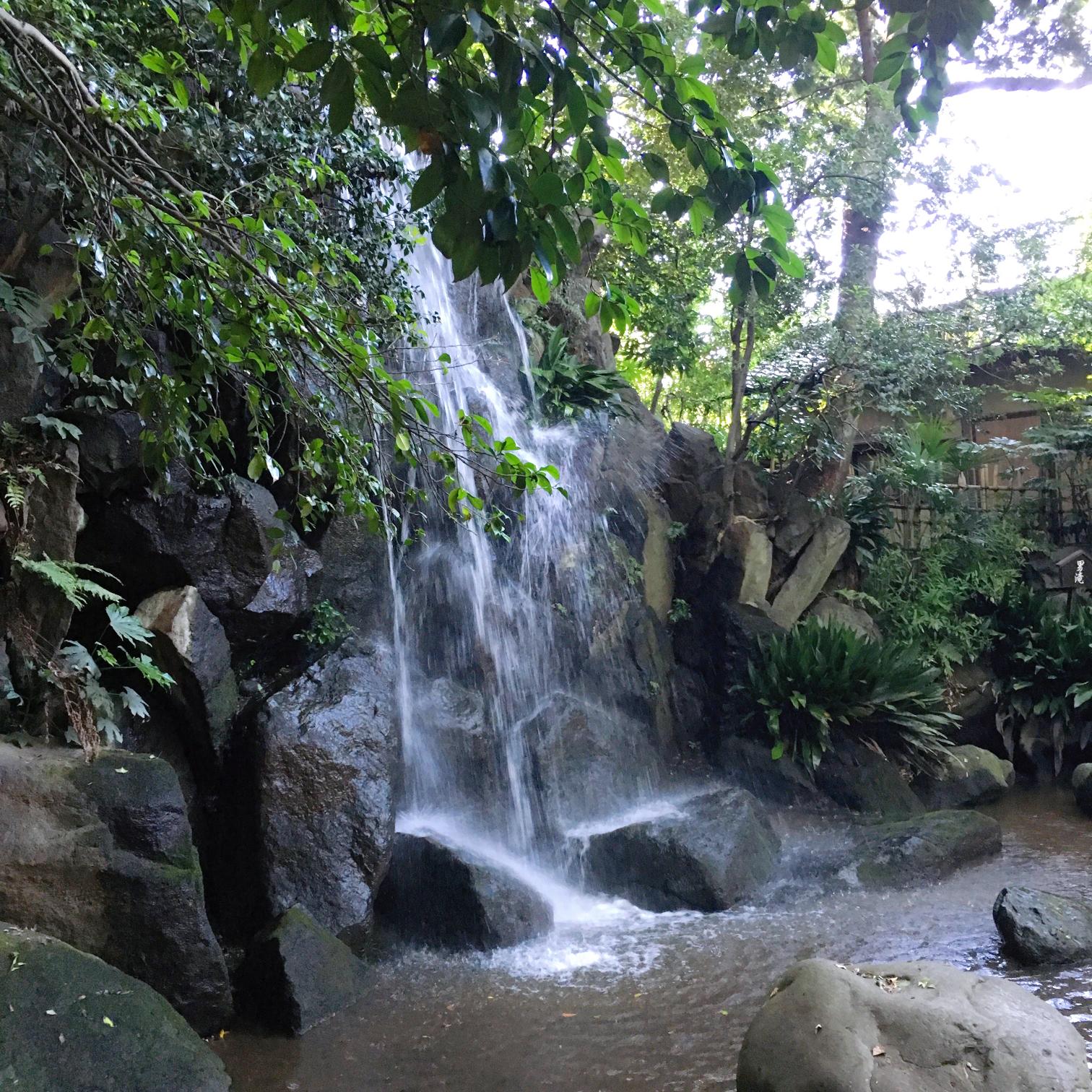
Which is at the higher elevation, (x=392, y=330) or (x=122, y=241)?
(x=392, y=330)

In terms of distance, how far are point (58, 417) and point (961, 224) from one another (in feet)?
34.0

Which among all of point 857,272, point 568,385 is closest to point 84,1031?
point 568,385

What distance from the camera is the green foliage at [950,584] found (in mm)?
11641

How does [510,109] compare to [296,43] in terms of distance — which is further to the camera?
[296,43]

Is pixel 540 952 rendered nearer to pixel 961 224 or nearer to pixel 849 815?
pixel 849 815

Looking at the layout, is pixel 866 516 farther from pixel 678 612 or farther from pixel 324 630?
pixel 324 630

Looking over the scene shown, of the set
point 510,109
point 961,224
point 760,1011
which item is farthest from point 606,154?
point 961,224

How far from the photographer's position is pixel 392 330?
6.75m

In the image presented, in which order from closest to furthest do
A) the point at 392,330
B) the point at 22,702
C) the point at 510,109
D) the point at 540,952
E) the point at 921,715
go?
the point at 510,109 < the point at 22,702 < the point at 540,952 < the point at 392,330 < the point at 921,715

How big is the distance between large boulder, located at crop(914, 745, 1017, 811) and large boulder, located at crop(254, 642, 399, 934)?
5935 mm

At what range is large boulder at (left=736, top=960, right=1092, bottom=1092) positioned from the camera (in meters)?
3.46

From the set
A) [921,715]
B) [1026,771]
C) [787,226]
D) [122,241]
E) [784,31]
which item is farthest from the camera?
[1026,771]

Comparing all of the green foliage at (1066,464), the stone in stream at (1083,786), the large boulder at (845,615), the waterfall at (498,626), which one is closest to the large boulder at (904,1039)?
the waterfall at (498,626)

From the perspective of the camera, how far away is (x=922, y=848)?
23.7 feet
